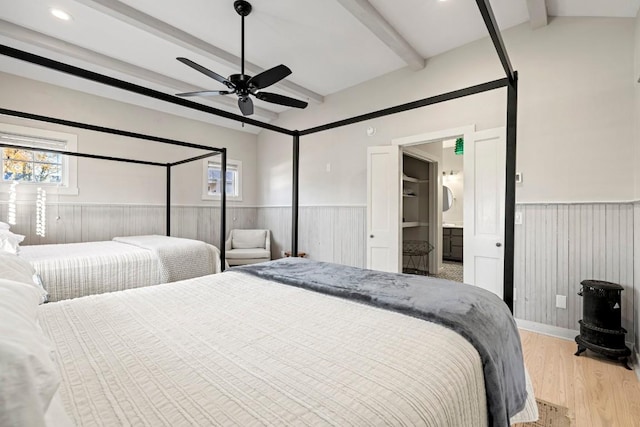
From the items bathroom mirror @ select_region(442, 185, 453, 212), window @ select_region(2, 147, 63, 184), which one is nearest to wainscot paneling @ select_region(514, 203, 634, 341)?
bathroom mirror @ select_region(442, 185, 453, 212)

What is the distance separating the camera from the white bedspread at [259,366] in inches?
23.5

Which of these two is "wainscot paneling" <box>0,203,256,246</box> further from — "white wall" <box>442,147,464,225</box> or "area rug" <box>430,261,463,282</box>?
"white wall" <box>442,147,464,225</box>

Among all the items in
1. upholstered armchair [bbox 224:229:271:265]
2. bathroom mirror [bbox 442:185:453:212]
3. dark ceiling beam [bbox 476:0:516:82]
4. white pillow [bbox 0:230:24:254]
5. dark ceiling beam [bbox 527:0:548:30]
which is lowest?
upholstered armchair [bbox 224:229:271:265]

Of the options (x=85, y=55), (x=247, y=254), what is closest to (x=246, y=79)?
(x=85, y=55)

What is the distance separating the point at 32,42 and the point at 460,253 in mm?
7221

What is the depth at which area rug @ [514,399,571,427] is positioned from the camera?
163 cm

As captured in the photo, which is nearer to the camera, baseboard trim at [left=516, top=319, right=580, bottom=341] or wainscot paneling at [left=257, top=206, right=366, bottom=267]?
baseboard trim at [left=516, top=319, right=580, bottom=341]

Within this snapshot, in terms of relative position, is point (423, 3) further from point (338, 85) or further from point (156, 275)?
point (156, 275)

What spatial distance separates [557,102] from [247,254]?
14.2ft

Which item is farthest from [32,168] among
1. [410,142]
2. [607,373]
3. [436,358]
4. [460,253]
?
[460,253]

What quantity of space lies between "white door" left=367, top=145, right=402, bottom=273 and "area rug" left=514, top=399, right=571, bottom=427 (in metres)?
2.00

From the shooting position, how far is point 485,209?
10.1 feet

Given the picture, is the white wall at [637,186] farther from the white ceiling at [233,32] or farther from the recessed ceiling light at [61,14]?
the recessed ceiling light at [61,14]

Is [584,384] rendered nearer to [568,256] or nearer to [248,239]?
[568,256]
